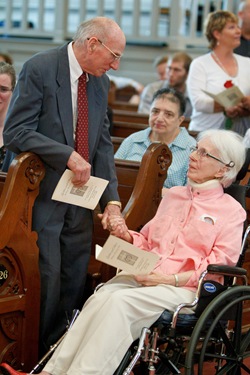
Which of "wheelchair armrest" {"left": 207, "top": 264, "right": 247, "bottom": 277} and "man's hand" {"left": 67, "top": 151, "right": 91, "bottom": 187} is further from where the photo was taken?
"man's hand" {"left": 67, "top": 151, "right": 91, "bottom": 187}

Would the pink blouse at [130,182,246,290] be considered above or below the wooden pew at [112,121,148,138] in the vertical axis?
above

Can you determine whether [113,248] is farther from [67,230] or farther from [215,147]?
[215,147]

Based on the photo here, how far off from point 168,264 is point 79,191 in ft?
1.71

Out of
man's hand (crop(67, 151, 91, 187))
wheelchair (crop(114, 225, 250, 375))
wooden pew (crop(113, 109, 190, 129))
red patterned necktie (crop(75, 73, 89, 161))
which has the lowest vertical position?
wooden pew (crop(113, 109, 190, 129))

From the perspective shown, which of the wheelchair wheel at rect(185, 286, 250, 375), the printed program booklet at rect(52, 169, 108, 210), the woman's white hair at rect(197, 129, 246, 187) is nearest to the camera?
the wheelchair wheel at rect(185, 286, 250, 375)

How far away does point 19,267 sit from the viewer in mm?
3857

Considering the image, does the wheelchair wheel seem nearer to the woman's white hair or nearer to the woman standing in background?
the woman's white hair

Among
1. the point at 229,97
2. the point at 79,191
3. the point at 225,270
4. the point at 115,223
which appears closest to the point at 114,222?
the point at 115,223

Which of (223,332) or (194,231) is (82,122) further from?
Answer: (223,332)

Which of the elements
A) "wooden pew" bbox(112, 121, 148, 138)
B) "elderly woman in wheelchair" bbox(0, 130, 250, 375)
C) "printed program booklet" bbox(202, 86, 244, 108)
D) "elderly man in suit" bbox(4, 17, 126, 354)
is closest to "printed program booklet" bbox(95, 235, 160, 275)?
"elderly woman in wheelchair" bbox(0, 130, 250, 375)

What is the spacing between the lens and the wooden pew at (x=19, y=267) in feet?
12.2

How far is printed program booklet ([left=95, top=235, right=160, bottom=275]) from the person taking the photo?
366cm

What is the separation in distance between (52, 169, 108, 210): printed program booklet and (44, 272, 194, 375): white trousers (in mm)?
399

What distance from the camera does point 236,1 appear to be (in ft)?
35.6
